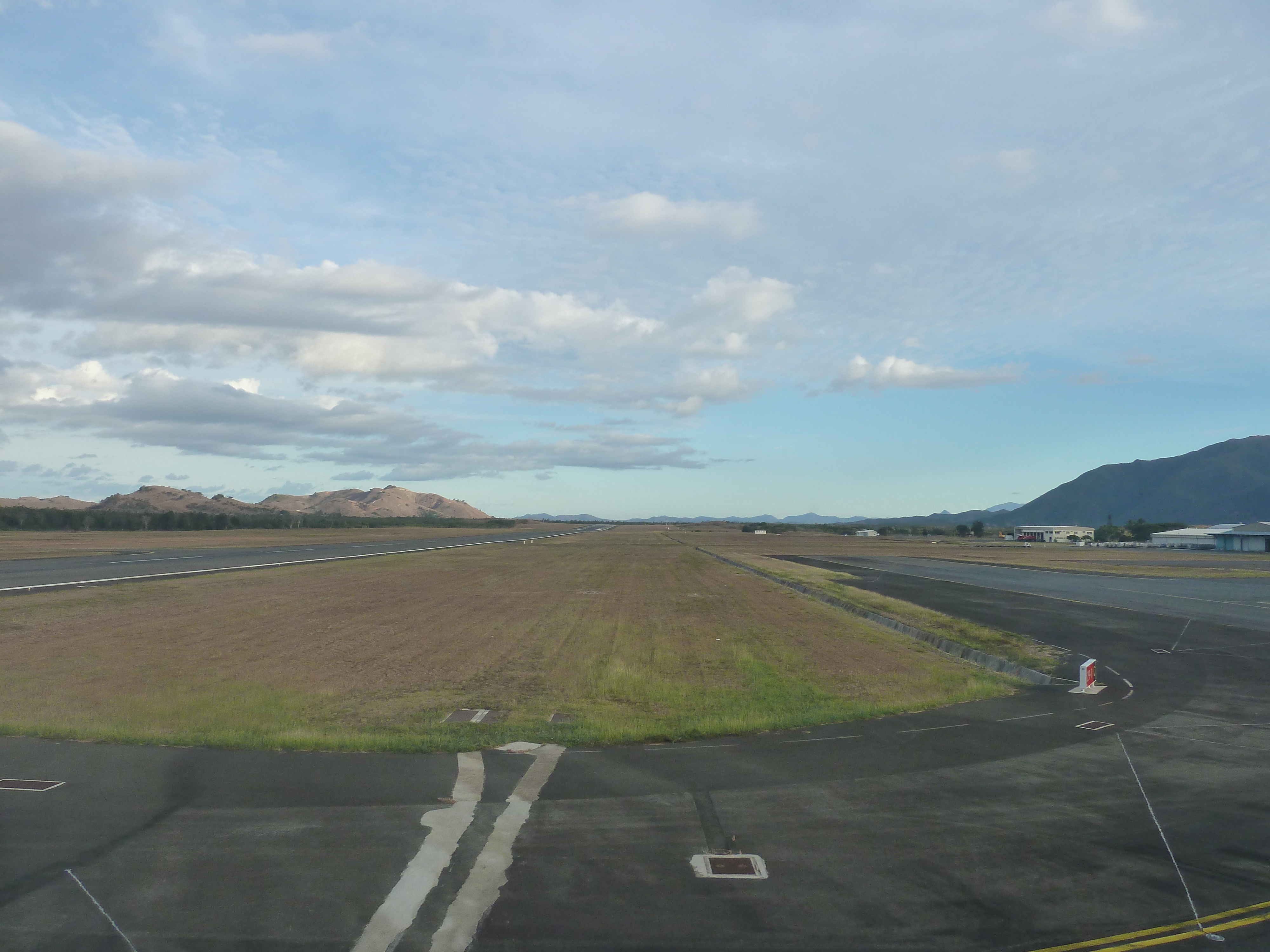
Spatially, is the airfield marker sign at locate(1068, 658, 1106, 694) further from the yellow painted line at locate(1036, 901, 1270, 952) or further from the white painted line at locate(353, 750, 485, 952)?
the white painted line at locate(353, 750, 485, 952)

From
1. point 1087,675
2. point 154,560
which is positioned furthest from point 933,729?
point 154,560

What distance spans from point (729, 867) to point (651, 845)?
96 centimetres

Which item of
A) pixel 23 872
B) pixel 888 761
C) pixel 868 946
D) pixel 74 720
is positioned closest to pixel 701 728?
pixel 888 761

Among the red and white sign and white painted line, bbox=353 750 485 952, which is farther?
the red and white sign

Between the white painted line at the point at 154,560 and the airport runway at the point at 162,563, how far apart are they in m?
0.05

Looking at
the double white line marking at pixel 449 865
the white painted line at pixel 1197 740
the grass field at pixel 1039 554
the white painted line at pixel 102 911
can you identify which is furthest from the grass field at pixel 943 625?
the grass field at pixel 1039 554

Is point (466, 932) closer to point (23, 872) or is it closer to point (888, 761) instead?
point (23, 872)

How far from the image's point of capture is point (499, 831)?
9.07 meters

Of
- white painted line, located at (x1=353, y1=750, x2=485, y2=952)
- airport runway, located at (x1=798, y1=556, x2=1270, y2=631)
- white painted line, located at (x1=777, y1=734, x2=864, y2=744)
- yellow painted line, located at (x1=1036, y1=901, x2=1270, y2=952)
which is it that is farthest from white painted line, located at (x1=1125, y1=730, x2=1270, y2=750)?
airport runway, located at (x1=798, y1=556, x2=1270, y2=631)

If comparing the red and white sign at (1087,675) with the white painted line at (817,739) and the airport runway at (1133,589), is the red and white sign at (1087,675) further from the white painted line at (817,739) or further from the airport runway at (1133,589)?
the airport runway at (1133,589)

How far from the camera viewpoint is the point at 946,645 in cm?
2644

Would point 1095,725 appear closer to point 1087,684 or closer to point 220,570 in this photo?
point 1087,684

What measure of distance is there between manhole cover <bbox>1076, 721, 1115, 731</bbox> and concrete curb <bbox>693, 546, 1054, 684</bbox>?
4.71 metres

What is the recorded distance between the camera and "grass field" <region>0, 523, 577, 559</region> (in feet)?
230
